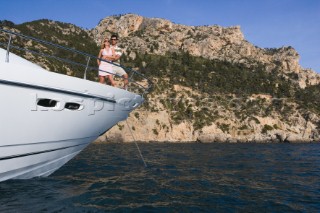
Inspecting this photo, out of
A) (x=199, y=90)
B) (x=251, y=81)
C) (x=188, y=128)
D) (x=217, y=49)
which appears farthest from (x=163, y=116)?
(x=217, y=49)

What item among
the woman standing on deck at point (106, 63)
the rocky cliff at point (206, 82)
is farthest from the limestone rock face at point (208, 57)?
the woman standing on deck at point (106, 63)

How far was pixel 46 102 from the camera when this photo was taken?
5520mm

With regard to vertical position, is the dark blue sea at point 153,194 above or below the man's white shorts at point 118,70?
below

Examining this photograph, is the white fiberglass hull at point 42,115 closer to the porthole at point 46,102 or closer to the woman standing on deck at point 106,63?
the porthole at point 46,102

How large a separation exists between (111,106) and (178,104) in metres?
62.0

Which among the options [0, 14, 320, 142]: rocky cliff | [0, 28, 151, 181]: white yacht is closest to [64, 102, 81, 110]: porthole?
[0, 28, 151, 181]: white yacht

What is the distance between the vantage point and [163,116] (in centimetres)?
6247

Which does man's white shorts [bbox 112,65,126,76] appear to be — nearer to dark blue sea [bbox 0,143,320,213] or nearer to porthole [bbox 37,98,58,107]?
porthole [bbox 37,98,58,107]

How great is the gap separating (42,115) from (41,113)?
5 cm

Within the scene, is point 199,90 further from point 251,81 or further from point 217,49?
point 217,49

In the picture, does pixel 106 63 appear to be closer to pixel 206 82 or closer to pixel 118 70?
pixel 118 70

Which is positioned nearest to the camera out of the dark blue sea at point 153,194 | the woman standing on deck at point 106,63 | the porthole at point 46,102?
the porthole at point 46,102

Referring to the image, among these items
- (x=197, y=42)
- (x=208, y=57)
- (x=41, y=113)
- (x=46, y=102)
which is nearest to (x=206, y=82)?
(x=208, y=57)

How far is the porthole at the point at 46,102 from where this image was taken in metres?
5.40
